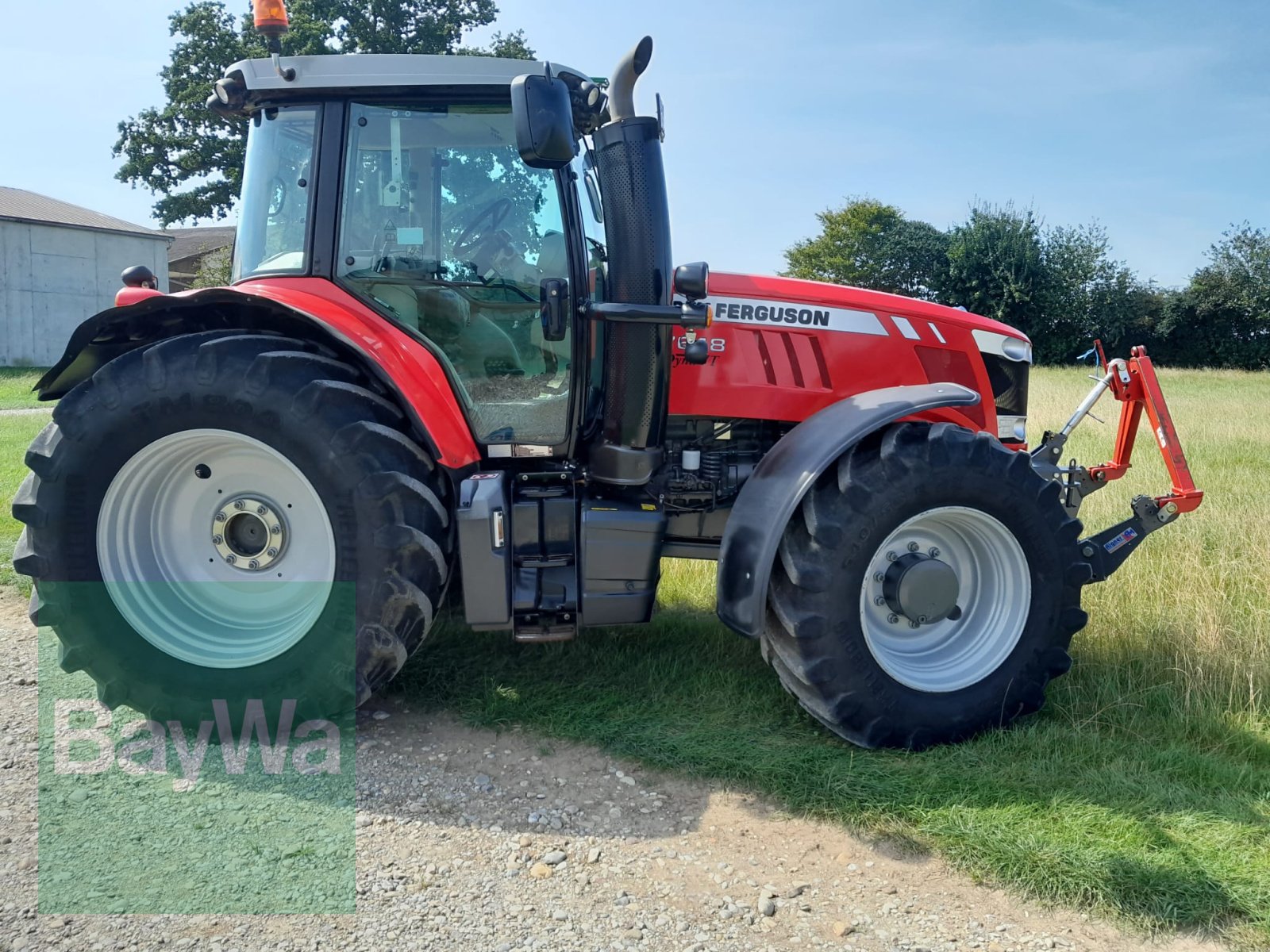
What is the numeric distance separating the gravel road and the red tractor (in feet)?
1.65

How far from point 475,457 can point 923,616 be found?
1883 mm

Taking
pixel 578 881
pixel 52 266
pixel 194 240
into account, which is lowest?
pixel 578 881

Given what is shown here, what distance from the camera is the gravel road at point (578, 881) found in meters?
2.46

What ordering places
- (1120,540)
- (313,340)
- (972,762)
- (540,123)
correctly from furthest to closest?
(1120,540) < (313,340) < (972,762) < (540,123)

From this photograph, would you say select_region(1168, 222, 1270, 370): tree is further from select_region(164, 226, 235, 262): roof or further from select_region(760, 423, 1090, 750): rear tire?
select_region(164, 226, 235, 262): roof

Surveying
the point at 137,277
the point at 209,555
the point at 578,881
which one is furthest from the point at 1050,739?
the point at 137,277

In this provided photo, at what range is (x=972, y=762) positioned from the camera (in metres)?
3.42

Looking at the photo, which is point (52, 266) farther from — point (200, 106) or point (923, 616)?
point (923, 616)

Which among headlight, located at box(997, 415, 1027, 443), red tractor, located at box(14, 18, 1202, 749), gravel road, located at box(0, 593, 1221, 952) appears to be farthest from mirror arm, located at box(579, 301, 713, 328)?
headlight, located at box(997, 415, 1027, 443)

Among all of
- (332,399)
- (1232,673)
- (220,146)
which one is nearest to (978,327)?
(1232,673)

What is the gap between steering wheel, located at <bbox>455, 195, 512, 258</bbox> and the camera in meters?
3.70

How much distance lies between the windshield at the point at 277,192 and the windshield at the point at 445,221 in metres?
0.20

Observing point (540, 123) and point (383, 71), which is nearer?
point (540, 123)

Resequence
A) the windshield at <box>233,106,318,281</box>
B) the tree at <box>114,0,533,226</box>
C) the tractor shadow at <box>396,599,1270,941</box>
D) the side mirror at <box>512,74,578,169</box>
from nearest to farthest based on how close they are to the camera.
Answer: the tractor shadow at <box>396,599,1270,941</box>
the side mirror at <box>512,74,578,169</box>
the windshield at <box>233,106,318,281</box>
the tree at <box>114,0,533,226</box>
